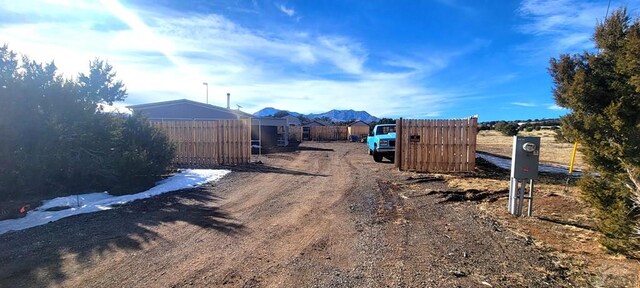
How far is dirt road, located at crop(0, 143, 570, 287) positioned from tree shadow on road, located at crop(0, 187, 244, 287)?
17 mm

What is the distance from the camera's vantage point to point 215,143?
15703 millimetres

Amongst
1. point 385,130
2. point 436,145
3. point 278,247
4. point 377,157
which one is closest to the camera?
point 278,247

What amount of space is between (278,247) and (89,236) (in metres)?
3.10

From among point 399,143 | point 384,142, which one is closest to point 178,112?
point 384,142

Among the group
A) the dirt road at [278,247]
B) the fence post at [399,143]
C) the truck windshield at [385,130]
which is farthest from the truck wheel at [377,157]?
the dirt road at [278,247]

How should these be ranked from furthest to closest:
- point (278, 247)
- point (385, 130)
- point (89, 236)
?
point (385, 130) → point (89, 236) → point (278, 247)

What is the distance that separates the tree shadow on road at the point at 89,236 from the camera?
4129 millimetres

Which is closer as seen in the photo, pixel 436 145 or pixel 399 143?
pixel 436 145

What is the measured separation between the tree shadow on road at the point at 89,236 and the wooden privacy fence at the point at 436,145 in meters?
8.07

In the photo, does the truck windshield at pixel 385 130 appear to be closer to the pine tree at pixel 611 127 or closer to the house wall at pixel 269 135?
the pine tree at pixel 611 127

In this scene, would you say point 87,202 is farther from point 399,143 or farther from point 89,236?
point 399,143

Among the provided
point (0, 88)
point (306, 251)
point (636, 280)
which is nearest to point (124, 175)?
point (0, 88)

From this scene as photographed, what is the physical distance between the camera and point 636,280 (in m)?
3.45

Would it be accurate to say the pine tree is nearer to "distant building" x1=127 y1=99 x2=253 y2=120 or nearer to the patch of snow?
the patch of snow
